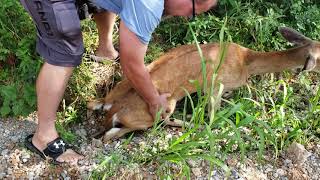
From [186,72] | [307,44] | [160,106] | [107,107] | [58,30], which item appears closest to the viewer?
[58,30]

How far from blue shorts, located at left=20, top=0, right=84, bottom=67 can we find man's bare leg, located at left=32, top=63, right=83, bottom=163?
80mm

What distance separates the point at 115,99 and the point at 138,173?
0.87 metres

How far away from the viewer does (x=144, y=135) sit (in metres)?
4.66

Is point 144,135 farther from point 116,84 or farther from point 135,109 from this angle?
point 116,84

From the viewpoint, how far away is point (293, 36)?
5141mm

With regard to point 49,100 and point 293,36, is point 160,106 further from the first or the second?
point 293,36

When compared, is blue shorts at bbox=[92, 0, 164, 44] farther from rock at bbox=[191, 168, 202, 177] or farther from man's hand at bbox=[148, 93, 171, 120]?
rock at bbox=[191, 168, 202, 177]

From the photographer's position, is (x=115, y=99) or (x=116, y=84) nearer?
(x=115, y=99)

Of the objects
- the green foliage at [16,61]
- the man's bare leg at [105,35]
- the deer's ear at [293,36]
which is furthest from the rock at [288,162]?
the green foliage at [16,61]

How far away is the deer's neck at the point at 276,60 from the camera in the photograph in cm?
502

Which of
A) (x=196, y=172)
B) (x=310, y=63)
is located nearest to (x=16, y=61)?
(x=196, y=172)

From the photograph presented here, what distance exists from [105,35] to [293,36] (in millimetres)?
1877

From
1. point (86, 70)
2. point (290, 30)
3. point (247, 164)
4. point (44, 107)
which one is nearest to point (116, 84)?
point (86, 70)

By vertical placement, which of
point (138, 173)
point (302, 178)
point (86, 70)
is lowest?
point (302, 178)
